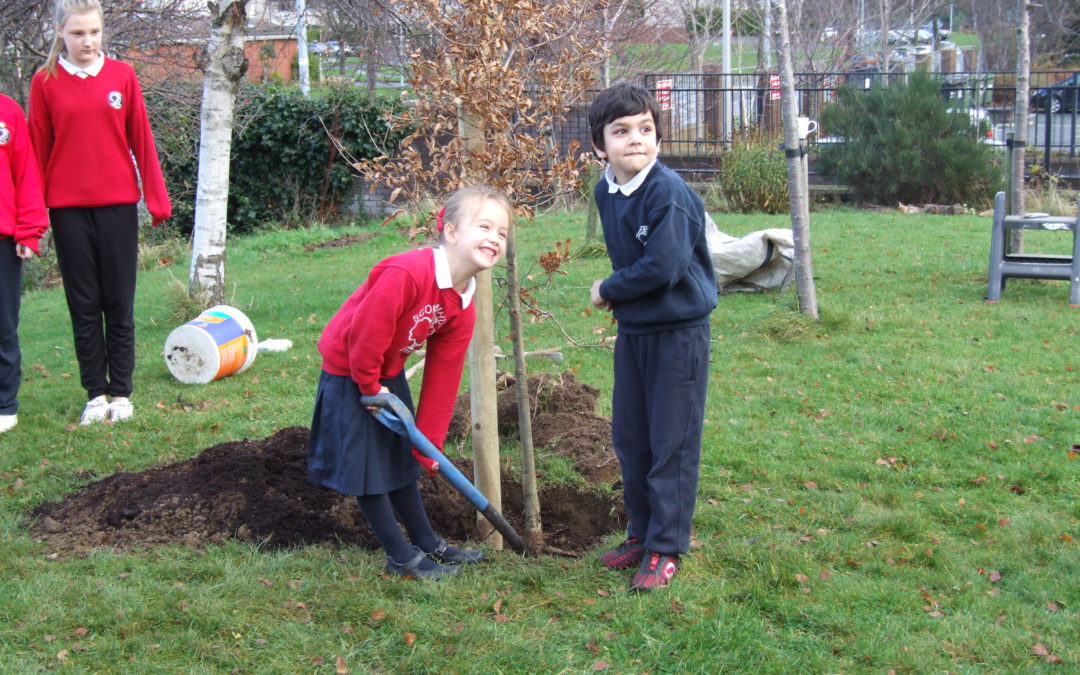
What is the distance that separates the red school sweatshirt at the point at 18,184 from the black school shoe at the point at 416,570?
9.36 ft

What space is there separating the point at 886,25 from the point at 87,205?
2467 cm

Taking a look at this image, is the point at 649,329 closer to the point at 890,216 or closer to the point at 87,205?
the point at 87,205

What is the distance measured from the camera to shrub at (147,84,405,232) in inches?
634

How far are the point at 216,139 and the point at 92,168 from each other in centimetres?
287

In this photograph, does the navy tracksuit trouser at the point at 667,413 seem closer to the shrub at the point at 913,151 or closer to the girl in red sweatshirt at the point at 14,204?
the girl in red sweatshirt at the point at 14,204

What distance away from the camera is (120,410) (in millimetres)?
5617

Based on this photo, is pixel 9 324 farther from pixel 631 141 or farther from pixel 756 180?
pixel 756 180

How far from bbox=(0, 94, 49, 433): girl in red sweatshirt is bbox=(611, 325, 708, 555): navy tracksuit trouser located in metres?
3.33

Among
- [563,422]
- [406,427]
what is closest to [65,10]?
[406,427]

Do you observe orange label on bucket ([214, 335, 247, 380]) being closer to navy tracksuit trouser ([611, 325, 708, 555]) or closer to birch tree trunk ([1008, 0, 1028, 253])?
navy tracksuit trouser ([611, 325, 708, 555])

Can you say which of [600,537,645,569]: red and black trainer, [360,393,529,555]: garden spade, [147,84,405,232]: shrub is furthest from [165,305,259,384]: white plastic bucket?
[147,84,405,232]: shrub

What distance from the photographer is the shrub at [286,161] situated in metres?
16.1

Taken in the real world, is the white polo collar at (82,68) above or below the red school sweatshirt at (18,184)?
above

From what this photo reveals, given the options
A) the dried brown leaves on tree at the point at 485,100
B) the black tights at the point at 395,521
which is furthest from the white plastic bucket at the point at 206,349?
the black tights at the point at 395,521
